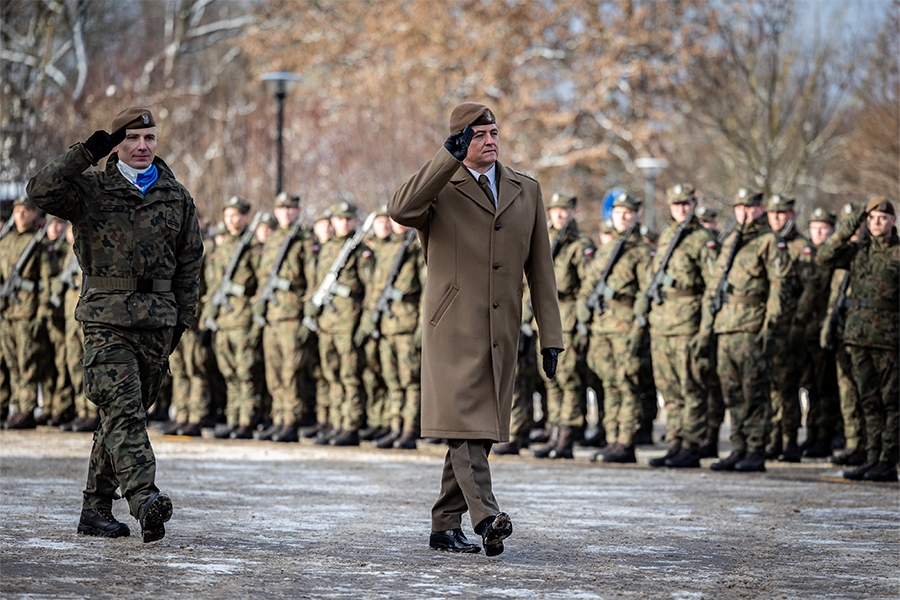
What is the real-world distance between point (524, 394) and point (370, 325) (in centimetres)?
163

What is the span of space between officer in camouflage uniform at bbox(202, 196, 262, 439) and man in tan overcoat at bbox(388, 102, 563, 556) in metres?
7.17

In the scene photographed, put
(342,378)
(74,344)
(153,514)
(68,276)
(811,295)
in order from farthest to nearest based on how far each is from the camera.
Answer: (68,276) → (74,344) → (342,378) → (811,295) → (153,514)

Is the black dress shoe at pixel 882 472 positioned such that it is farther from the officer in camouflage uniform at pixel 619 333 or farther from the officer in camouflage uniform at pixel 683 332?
the officer in camouflage uniform at pixel 619 333

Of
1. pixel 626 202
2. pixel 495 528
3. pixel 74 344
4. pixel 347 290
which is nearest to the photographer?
pixel 495 528

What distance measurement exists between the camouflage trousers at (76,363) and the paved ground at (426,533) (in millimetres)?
2463

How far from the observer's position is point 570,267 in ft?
43.2

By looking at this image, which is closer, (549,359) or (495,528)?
(495,528)

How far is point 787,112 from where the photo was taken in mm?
29391

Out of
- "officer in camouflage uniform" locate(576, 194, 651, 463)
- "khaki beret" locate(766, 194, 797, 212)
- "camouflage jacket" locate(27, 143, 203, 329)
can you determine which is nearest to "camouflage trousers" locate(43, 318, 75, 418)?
"officer in camouflage uniform" locate(576, 194, 651, 463)

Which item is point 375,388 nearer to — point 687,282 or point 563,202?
point 563,202

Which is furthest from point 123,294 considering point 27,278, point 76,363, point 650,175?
point 650,175

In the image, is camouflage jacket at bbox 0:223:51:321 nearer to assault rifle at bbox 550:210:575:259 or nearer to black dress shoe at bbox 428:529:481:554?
assault rifle at bbox 550:210:575:259

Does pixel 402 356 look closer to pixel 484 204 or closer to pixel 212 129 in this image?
pixel 484 204

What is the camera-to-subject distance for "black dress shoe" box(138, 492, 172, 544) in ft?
23.1
